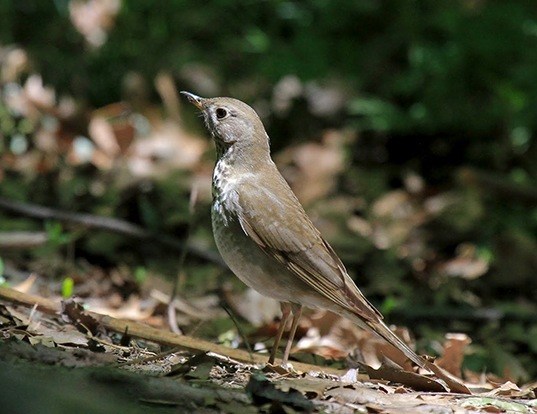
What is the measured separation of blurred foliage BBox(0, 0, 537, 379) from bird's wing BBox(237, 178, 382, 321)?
1674 millimetres

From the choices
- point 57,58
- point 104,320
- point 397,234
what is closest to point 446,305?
point 397,234

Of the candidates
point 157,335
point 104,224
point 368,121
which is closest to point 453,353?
point 157,335

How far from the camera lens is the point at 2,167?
783cm

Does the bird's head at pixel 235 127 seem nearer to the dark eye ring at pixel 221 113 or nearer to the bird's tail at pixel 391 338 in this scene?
the dark eye ring at pixel 221 113

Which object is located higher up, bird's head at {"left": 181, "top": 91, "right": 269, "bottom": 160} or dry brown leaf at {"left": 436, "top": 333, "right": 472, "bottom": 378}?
bird's head at {"left": 181, "top": 91, "right": 269, "bottom": 160}

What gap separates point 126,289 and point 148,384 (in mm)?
2754

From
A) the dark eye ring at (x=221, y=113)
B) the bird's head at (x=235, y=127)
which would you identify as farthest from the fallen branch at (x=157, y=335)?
the dark eye ring at (x=221, y=113)

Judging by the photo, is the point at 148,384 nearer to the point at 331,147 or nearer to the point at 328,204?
the point at 328,204

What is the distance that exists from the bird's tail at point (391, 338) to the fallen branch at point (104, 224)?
2.37 m

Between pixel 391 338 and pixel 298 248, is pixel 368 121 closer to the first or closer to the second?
pixel 298 248

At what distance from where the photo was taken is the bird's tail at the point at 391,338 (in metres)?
4.55

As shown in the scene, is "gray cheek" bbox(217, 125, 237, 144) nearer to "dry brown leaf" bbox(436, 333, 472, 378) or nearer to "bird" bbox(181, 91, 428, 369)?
"bird" bbox(181, 91, 428, 369)

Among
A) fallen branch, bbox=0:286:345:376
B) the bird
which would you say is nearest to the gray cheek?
the bird

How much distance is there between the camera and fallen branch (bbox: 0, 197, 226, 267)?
691 cm
